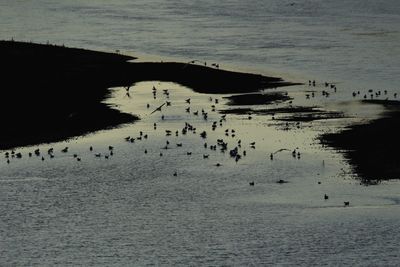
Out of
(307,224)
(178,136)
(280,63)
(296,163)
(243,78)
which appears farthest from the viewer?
(280,63)

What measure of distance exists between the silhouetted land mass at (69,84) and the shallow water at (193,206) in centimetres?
385

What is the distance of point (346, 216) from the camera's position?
57250 mm

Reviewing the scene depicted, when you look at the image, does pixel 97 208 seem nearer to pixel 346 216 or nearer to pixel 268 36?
pixel 346 216

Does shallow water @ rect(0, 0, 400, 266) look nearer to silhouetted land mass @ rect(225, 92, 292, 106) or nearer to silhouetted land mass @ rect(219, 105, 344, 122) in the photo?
silhouetted land mass @ rect(219, 105, 344, 122)

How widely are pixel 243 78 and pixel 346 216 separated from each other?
43.9m

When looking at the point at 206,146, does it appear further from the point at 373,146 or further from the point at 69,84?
the point at 69,84

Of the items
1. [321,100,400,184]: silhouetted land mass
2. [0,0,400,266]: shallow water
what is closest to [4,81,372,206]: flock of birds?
[0,0,400,266]: shallow water

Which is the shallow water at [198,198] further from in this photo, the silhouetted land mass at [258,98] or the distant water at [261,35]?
the distant water at [261,35]

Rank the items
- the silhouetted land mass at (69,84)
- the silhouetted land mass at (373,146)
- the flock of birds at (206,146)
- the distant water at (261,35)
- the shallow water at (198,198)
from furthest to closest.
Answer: the distant water at (261,35) → the silhouetted land mass at (69,84) → the flock of birds at (206,146) → the silhouetted land mass at (373,146) → the shallow water at (198,198)

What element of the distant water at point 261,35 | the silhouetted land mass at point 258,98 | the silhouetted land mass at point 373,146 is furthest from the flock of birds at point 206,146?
the distant water at point 261,35

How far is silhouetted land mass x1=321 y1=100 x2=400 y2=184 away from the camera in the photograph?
65938mm

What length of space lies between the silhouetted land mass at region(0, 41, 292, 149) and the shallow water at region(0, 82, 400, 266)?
12.6 feet

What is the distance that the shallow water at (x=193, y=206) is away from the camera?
52250mm

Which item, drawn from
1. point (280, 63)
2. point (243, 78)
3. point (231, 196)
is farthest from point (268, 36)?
point (231, 196)
